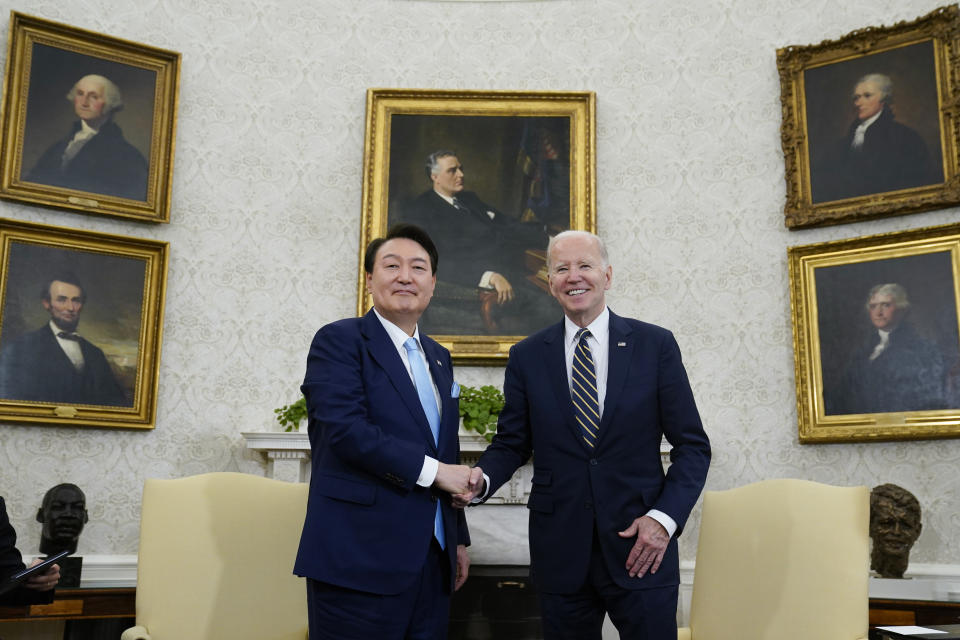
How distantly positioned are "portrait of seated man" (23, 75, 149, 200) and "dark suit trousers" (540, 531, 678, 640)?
3.71m

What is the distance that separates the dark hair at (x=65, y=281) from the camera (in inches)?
184

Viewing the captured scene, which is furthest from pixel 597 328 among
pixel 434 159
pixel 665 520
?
pixel 434 159

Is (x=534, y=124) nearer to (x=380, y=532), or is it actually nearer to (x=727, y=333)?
(x=727, y=333)

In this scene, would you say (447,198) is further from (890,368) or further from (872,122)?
(890,368)

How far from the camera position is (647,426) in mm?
2598

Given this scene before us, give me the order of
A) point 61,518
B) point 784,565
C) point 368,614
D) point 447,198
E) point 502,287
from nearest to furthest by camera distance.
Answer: point 368,614, point 784,565, point 61,518, point 502,287, point 447,198

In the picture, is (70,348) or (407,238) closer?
(407,238)

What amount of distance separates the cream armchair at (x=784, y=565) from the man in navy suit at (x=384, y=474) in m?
1.24

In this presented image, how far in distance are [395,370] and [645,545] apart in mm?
899

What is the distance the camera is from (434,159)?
17.8 feet

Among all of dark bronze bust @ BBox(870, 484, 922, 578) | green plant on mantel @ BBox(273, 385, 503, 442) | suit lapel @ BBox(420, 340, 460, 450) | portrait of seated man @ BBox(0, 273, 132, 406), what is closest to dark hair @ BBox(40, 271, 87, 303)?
→ portrait of seated man @ BBox(0, 273, 132, 406)

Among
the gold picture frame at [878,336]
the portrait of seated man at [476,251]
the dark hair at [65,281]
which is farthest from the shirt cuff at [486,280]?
the dark hair at [65,281]

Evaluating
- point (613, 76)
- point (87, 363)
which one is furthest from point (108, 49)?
point (613, 76)

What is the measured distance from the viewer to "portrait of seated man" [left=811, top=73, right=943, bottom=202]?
476cm
